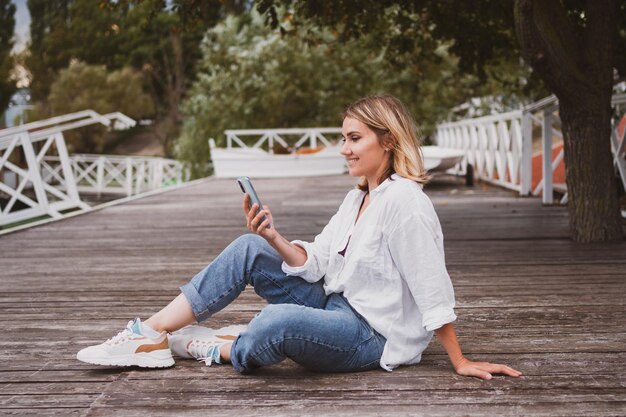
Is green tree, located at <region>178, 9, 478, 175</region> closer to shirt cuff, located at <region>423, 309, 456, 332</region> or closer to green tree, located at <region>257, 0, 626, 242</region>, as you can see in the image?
green tree, located at <region>257, 0, 626, 242</region>

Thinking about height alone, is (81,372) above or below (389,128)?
below

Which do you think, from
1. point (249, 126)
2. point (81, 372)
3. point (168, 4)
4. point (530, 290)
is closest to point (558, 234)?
point (530, 290)

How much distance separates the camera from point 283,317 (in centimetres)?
255

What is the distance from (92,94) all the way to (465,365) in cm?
3363

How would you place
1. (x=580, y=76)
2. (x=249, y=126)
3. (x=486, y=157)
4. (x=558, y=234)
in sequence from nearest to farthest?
(x=580, y=76) → (x=558, y=234) → (x=486, y=157) → (x=249, y=126)

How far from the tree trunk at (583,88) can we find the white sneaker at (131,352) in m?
3.74

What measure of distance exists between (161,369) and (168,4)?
14.3 feet

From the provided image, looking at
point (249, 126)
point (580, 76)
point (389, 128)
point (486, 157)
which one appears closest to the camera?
point (389, 128)

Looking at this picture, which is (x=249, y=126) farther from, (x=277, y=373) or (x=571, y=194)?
(x=277, y=373)

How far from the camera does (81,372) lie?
2.78 m

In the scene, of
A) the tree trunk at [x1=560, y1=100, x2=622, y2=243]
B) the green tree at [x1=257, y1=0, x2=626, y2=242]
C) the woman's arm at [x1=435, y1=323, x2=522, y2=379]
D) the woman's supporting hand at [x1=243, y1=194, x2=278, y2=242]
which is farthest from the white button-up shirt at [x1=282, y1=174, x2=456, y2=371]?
the tree trunk at [x1=560, y1=100, x2=622, y2=243]

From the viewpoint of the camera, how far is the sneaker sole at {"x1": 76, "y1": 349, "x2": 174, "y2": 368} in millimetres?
2723

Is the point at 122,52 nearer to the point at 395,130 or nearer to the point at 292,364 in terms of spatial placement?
the point at 292,364

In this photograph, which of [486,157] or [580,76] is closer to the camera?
[580,76]
